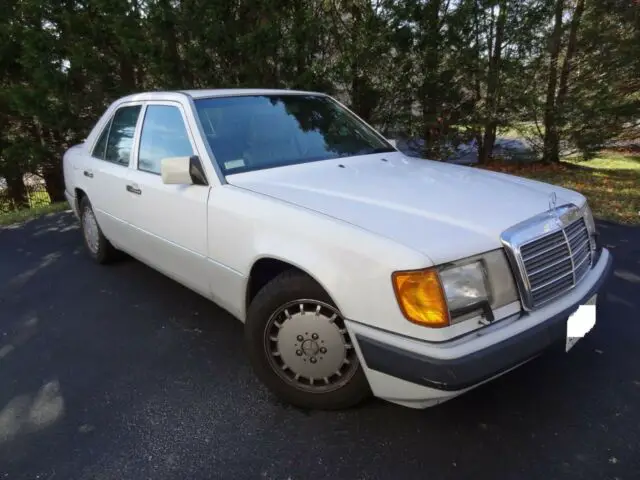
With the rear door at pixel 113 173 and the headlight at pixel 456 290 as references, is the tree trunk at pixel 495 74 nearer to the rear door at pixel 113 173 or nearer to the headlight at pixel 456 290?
the rear door at pixel 113 173

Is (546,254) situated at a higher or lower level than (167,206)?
lower

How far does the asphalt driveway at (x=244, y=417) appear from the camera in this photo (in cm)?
213

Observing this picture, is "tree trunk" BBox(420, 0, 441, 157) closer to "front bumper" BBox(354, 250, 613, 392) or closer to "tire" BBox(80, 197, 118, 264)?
"tire" BBox(80, 197, 118, 264)

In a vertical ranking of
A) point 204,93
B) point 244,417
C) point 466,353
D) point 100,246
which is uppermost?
point 204,93

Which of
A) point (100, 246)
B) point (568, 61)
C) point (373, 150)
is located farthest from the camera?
point (568, 61)

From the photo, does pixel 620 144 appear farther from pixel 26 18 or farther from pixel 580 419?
pixel 26 18

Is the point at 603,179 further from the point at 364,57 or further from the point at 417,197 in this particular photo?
A: the point at 417,197

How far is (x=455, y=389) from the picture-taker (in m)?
1.93

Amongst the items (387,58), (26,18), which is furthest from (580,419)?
(26,18)

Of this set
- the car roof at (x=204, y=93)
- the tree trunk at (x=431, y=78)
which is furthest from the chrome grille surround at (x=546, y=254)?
the tree trunk at (x=431, y=78)

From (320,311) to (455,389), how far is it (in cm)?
71

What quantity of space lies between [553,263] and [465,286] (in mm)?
524

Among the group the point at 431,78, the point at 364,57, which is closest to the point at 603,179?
the point at 431,78

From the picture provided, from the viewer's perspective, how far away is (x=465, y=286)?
2.01 m
